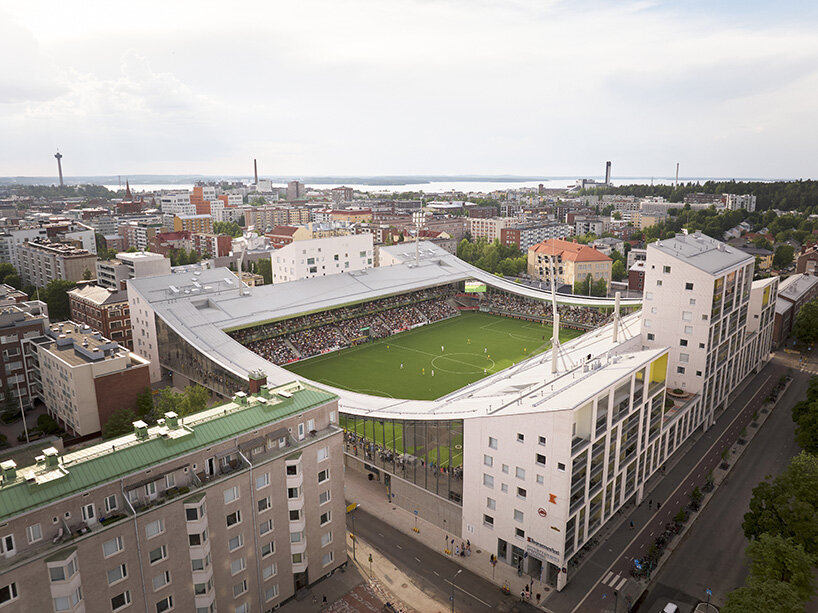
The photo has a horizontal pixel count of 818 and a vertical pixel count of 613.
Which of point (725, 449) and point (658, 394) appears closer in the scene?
point (658, 394)

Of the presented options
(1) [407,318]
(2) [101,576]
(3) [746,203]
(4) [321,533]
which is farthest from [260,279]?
(3) [746,203]

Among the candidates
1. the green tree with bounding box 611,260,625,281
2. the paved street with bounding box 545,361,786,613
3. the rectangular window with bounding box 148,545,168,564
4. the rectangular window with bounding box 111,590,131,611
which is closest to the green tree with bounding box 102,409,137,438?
the rectangular window with bounding box 148,545,168,564

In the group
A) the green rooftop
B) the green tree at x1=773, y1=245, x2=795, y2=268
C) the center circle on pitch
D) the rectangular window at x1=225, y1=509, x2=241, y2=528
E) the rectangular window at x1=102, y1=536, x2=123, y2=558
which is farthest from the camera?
the green tree at x1=773, y1=245, x2=795, y2=268

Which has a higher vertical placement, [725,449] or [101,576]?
[101,576]

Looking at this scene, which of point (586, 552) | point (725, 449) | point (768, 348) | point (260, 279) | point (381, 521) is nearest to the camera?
point (586, 552)

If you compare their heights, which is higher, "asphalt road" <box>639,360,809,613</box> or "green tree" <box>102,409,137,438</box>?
"green tree" <box>102,409,137,438</box>

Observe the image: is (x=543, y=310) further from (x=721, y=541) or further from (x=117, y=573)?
(x=117, y=573)

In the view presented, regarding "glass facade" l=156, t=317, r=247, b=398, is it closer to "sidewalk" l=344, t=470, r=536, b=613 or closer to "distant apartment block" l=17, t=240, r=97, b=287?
"sidewalk" l=344, t=470, r=536, b=613

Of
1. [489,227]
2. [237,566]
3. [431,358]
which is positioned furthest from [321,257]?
[489,227]

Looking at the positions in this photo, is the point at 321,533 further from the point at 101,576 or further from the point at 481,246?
the point at 481,246
